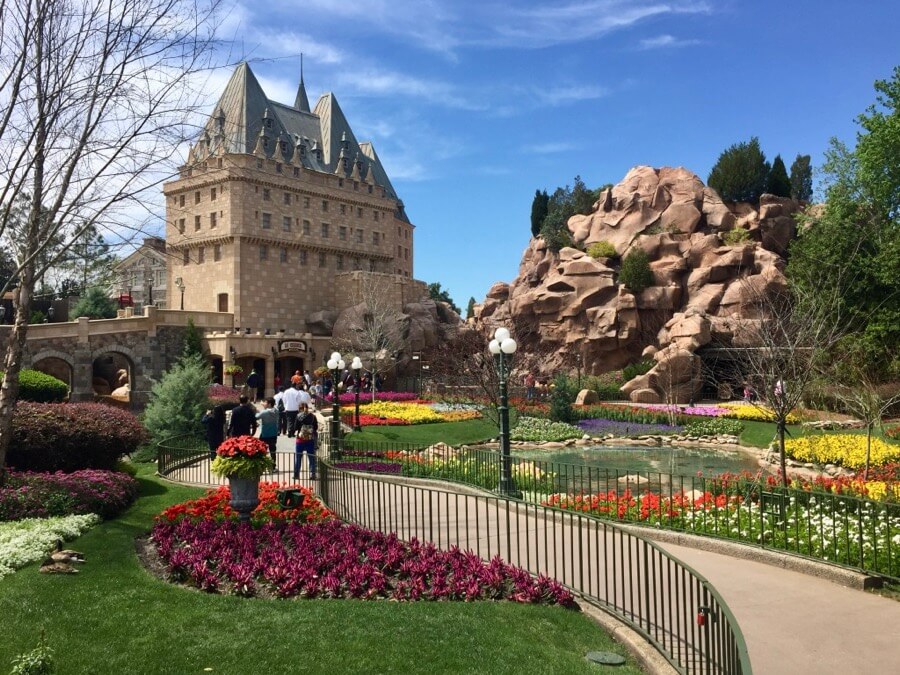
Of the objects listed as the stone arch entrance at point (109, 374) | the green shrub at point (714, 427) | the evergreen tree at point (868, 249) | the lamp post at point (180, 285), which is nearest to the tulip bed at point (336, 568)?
the green shrub at point (714, 427)

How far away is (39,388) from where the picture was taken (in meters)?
22.9

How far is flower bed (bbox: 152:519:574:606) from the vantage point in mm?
7633

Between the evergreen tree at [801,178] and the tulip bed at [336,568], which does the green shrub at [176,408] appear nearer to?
the tulip bed at [336,568]

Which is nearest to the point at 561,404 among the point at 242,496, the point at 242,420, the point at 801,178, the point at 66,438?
the point at 242,420

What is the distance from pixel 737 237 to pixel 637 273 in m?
7.03

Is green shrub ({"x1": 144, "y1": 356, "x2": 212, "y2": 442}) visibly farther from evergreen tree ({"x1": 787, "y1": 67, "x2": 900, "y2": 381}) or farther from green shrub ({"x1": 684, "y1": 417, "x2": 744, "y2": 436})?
evergreen tree ({"x1": 787, "y1": 67, "x2": 900, "y2": 381})

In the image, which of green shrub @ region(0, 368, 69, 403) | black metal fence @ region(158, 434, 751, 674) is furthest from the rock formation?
green shrub @ region(0, 368, 69, 403)

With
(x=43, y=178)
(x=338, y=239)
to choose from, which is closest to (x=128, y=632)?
(x=43, y=178)

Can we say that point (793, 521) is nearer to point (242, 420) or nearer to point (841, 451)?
point (841, 451)

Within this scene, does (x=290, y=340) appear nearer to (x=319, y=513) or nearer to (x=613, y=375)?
(x=613, y=375)

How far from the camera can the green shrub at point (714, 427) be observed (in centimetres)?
2666

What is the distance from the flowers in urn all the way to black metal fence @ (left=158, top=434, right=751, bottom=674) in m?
1.47

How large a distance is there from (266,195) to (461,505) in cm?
4399

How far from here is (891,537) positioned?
29.4ft
